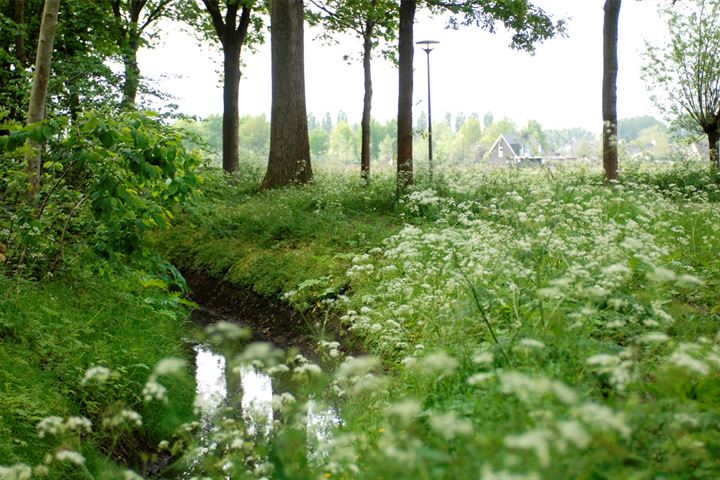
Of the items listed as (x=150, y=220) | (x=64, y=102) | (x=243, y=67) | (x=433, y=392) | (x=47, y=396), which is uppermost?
(x=243, y=67)

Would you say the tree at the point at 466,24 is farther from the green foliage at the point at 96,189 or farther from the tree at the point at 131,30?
the green foliage at the point at 96,189

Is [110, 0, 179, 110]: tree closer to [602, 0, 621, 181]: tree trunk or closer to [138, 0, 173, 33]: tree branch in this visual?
[138, 0, 173, 33]: tree branch

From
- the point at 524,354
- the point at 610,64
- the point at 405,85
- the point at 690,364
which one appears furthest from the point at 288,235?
the point at 690,364

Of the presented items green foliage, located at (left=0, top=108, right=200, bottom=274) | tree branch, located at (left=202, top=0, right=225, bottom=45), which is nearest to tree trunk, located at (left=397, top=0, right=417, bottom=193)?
green foliage, located at (left=0, top=108, right=200, bottom=274)

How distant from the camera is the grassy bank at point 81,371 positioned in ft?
15.1

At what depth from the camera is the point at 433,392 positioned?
4.01 meters

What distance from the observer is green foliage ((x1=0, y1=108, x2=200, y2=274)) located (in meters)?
6.18

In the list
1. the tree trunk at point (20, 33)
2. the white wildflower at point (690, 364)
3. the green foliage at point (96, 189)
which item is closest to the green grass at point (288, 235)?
the green foliage at point (96, 189)

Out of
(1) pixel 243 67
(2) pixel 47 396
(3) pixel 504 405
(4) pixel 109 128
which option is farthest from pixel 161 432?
(1) pixel 243 67

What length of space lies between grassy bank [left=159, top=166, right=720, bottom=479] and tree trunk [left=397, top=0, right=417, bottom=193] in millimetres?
4012

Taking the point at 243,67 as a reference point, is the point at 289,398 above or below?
below

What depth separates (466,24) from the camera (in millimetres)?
15164

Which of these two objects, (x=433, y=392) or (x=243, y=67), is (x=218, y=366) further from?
(x=243, y=67)

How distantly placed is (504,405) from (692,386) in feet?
4.79
